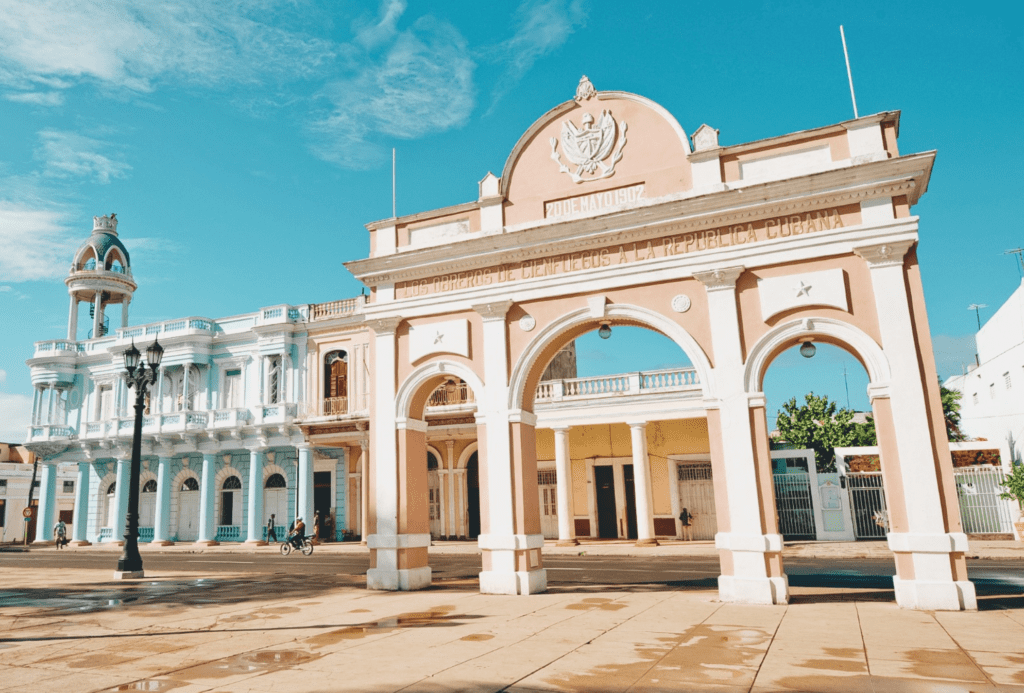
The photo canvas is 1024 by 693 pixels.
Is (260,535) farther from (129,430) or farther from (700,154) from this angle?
(700,154)

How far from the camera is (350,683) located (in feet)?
18.1

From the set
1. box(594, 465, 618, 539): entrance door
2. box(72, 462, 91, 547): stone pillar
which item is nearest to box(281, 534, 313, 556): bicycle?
box(594, 465, 618, 539): entrance door

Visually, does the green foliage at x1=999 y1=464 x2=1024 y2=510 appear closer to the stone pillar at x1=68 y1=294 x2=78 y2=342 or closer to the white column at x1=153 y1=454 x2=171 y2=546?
the white column at x1=153 y1=454 x2=171 y2=546

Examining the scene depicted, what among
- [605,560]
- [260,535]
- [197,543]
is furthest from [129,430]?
[605,560]

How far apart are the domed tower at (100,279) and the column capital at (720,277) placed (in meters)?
32.2

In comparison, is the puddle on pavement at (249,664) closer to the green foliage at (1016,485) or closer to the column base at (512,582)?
the column base at (512,582)

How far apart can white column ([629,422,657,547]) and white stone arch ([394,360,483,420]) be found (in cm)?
1045

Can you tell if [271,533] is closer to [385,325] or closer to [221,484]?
[221,484]

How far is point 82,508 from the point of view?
32281 mm

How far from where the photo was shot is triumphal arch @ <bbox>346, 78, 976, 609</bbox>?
371 inches

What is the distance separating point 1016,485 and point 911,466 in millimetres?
12732

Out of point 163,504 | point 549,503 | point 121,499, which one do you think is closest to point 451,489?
point 549,503

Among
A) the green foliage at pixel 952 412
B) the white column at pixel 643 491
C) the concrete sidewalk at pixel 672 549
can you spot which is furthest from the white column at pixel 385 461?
the green foliage at pixel 952 412

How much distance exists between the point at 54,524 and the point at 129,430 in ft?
26.0
